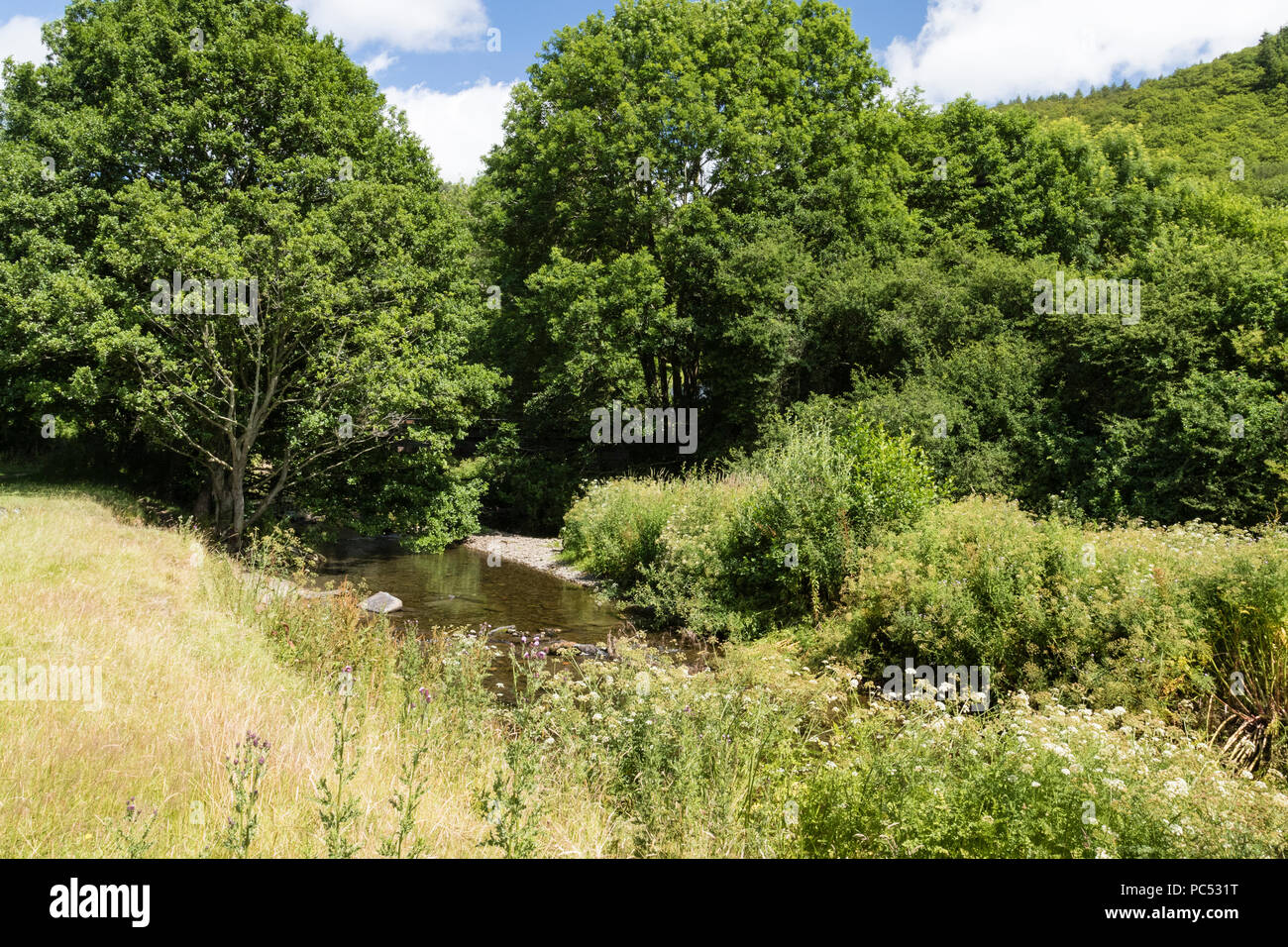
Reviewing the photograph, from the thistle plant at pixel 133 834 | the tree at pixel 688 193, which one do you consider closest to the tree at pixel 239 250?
the tree at pixel 688 193

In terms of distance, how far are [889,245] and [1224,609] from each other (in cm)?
1950

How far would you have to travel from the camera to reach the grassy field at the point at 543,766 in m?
3.89

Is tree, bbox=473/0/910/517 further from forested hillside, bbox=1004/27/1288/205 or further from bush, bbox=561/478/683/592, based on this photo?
forested hillside, bbox=1004/27/1288/205

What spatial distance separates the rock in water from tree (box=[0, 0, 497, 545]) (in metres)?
3.70

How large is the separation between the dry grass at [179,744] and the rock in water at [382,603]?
547 centimetres

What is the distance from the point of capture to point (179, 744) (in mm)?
4676

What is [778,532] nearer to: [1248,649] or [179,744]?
[1248,649]

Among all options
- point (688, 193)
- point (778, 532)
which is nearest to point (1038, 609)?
point (778, 532)

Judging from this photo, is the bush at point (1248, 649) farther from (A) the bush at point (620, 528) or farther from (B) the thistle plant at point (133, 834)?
(A) the bush at point (620, 528)

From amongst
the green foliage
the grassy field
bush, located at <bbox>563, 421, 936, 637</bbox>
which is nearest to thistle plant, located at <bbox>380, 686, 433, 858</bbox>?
the grassy field

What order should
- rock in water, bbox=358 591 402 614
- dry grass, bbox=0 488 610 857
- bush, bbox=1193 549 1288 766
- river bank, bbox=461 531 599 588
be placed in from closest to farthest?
dry grass, bbox=0 488 610 857
bush, bbox=1193 549 1288 766
rock in water, bbox=358 591 402 614
river bank, bbox=461 531 599 588

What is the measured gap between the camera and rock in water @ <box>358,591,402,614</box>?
47.2ft

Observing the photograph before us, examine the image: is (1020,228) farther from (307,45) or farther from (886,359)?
(307,45)
